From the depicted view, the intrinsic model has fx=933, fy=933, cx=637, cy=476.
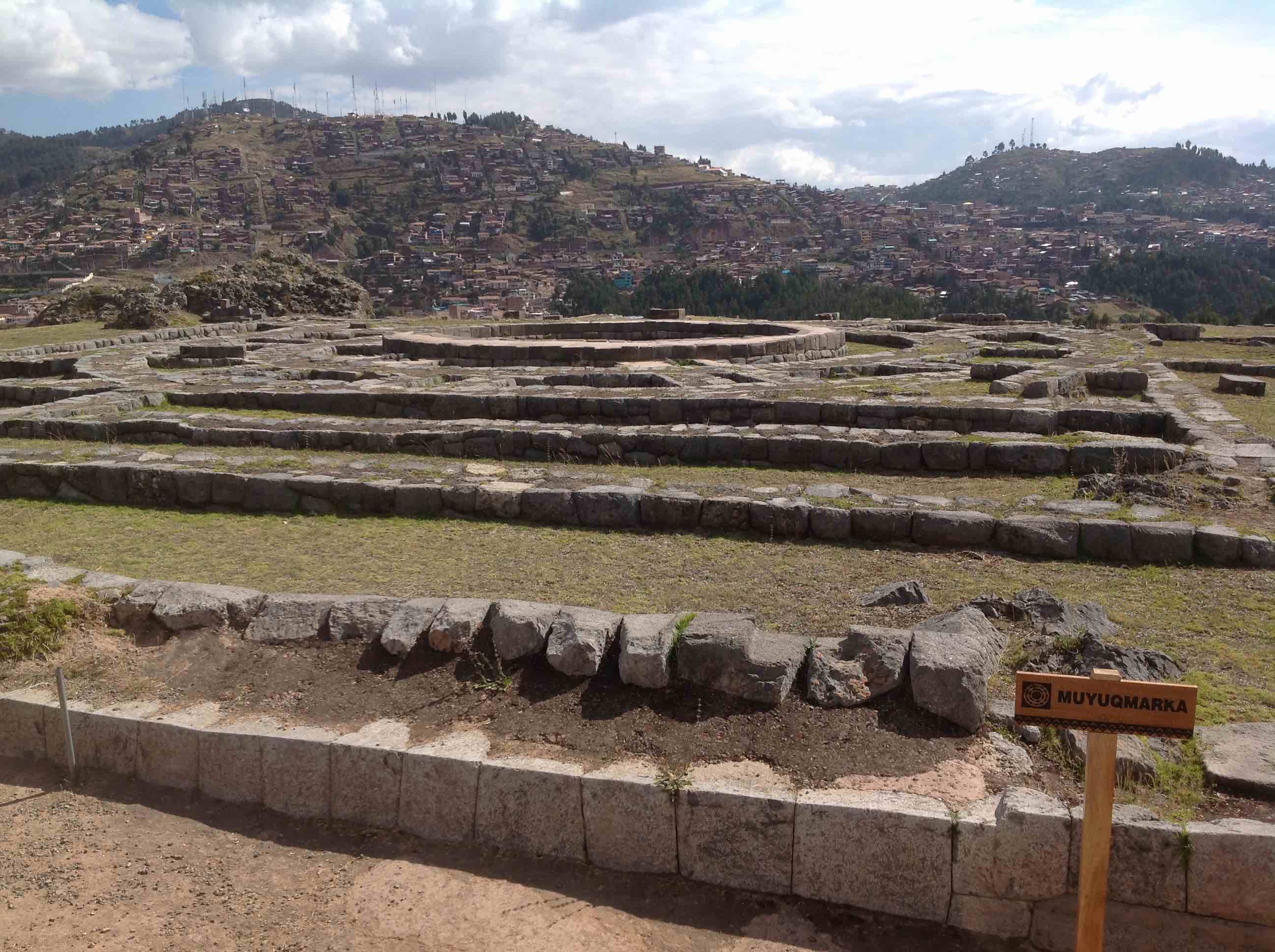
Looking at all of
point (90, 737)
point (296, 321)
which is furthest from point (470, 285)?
point (90, 737)

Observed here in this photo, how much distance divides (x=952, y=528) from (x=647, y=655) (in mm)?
3578

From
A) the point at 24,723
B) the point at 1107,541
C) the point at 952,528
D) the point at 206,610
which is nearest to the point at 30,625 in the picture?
the point at 24,723

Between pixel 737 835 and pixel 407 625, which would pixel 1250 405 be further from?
pixel 407 625

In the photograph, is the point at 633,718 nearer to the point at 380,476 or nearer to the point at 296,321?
the point at 380,476

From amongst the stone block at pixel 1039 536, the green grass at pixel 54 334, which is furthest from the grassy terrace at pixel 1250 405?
the green grass at pixel 54 334

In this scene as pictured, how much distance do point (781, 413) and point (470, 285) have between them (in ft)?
194

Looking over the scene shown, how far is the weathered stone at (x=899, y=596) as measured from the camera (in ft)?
19.6

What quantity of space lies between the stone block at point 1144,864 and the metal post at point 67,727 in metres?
4.78

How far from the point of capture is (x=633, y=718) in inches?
183

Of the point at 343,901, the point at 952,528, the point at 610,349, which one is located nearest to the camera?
the point at 343,901

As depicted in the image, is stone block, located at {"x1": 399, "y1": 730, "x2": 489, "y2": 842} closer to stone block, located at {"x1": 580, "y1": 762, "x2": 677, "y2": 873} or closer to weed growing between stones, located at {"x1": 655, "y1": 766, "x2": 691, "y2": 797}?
stone block, located at {"x1": 580, "y1": 762, "x2": 677, "y2": 873}

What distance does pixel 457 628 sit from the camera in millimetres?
5262

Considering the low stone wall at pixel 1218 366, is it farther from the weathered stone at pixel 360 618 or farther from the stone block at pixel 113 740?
the stone block at pixel 113 740

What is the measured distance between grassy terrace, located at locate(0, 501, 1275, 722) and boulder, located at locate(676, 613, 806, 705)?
0.82 meters
